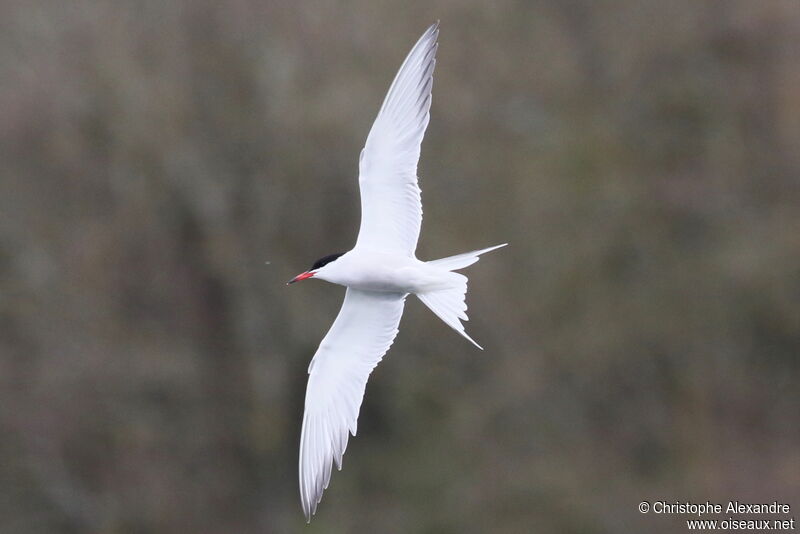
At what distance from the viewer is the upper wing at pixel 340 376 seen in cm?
664

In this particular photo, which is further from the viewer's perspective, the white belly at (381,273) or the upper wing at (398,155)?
the upper wing at (398,155)

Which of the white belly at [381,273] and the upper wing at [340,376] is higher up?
the white belly at [381,273]

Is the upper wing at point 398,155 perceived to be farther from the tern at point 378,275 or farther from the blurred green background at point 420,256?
the blurred green background at point 420,256

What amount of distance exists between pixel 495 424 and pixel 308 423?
6810 mm

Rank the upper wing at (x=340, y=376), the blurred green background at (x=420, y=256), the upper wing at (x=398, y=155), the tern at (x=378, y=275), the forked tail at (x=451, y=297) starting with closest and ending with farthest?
the forked tail at (x=451, y=297)
the tern at (x=378, y=275)
the upper wing at (x=398, y=155)
the upper wing at (x=340, y=376)
the blurred green background at (x=420, y=256)

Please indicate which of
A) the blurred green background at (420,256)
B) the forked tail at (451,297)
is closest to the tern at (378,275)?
the forked tail at (451,297)

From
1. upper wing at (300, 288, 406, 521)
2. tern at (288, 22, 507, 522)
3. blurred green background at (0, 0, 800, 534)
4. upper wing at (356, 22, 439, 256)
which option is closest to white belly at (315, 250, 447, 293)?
tern at (288, 22, 507, 522)

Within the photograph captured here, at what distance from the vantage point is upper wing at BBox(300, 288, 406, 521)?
664cm

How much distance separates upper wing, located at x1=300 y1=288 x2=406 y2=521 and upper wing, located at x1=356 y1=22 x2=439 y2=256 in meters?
0.36

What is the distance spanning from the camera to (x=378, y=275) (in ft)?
20.6

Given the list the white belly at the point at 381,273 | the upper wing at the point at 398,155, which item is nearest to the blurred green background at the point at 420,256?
the upper wing at the point at 398,155

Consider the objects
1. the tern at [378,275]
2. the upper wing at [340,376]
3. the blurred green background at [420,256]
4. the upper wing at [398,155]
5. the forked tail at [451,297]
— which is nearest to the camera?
the forked tail at [451,297]

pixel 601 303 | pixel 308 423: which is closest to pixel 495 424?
pixel 601 303

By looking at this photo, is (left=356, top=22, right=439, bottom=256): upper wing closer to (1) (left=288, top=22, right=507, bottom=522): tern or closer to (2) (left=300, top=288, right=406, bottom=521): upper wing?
(1) (left=288, top=22, right=507, bottom=522): tern
